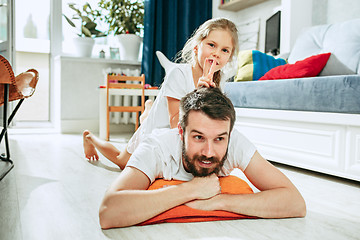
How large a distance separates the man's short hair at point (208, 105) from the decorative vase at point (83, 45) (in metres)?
2.95

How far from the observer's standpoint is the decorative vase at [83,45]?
3752mm

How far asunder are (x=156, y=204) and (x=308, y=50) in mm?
2006

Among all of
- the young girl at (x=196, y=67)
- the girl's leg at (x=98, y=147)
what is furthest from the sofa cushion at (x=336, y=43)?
the girl's leg at (x=98, y=147)

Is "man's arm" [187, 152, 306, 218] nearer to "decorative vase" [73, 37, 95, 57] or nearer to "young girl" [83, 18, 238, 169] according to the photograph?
"young girl" [83, 18, 238, 169]

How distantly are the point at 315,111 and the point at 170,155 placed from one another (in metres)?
1.02

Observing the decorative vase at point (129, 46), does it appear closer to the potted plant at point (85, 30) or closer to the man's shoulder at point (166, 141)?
the potted plant at point (85, 30)

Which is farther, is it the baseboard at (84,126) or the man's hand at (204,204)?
the baseboard at (84,126)

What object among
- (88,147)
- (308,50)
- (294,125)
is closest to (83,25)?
(88,147)

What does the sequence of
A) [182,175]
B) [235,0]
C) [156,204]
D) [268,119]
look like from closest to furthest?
[156,204] < [182,175] < [268,119] < [235,0]

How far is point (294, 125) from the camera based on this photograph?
6.38 feet

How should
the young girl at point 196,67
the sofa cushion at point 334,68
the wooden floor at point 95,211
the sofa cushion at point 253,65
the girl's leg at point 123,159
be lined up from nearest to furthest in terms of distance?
the wooden floor at point 95,211, the young girl at point 196,67, the girl's leg at point 123,159, the sofa cushion at point 334,68, the sofa cushion at point 253,65

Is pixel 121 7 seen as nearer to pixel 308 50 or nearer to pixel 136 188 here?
pixel 308 50

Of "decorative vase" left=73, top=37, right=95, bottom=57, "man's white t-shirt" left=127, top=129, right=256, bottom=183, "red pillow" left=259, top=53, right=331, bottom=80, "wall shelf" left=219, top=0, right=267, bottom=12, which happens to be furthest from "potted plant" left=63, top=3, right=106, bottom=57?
"man's white t-shirt" left=127, top=129, right=256, bottom=183

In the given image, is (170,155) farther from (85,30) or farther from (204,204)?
(85,30)
